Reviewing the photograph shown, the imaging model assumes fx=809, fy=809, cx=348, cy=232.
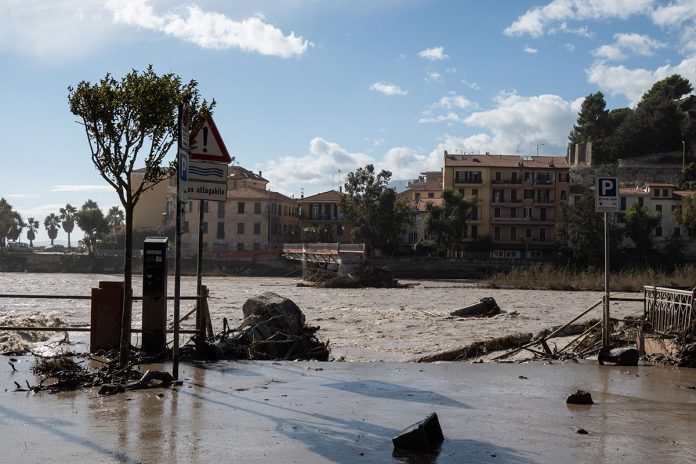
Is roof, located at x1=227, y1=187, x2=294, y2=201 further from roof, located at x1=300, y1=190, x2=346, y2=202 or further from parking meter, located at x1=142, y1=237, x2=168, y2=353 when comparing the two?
parking meter, located at x1=142, y1=237, x2=168, y2=353

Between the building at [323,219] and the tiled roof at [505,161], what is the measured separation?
17.7 meters

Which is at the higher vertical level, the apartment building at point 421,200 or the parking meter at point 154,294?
the apartment building at point 421,200

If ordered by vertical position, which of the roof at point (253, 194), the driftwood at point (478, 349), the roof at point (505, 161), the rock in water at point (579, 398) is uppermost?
the roof at point (505, 161)

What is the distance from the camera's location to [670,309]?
12977 mm

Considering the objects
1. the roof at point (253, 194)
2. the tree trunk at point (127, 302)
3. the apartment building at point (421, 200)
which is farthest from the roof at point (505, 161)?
the tree trunk at point (127, 302)

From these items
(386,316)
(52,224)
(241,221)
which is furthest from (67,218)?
(386,316)

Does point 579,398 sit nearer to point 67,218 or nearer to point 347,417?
point 347,417

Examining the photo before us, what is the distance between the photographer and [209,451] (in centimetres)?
624

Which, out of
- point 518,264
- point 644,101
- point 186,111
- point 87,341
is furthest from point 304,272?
point 644,101

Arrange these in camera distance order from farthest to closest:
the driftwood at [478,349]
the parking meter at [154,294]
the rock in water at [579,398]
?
1. the driftwood at [478,349]
2. the parking meter at [154,294]
3. the rock in water at [579,398]

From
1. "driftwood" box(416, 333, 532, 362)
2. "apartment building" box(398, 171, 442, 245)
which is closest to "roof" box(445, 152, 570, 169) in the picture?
"apartment building" box(398, 171, 442, 245)

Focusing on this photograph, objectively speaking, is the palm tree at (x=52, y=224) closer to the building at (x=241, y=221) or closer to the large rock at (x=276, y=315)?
the building at (x=241, y=221)

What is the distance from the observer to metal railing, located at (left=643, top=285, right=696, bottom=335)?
1238 cm

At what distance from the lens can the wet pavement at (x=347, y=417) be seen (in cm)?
630
